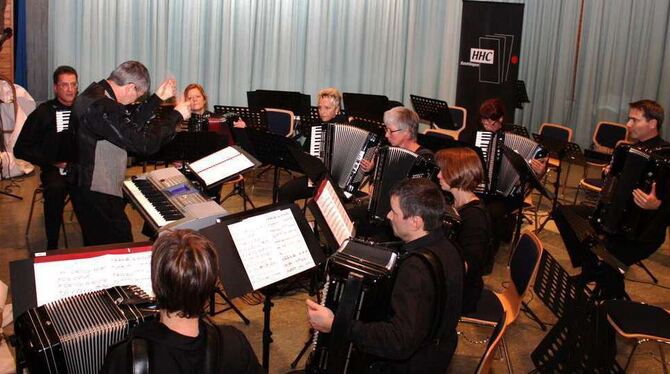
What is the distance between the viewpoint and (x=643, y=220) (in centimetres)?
485

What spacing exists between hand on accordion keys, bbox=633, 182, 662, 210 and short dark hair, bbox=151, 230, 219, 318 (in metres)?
3.52

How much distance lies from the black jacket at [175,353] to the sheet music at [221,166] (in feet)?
8.33

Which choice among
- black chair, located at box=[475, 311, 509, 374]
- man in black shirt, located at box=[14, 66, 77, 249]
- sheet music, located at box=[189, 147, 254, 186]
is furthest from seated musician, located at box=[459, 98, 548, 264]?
man in black shirt, located at box=[14, 66, 77, 249]

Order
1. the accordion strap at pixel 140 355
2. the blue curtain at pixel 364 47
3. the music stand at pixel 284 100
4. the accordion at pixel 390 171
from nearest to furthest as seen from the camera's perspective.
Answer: the accordion strap at pixel 140 355 → the accordion at pixel 390 171 → the music stand at pixel 284 100 → the blue curtain at pixel 364 47

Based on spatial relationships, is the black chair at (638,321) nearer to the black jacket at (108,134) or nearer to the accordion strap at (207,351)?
the accordion strap at (207,351)

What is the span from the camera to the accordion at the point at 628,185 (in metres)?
4.70

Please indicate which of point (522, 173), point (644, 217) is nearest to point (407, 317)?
point (644, 217)

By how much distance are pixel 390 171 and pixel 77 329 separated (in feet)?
10.1

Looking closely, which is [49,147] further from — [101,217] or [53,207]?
[101,217]

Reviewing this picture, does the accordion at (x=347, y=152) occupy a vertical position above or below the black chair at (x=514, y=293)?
above

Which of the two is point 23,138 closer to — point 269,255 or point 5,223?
point 5,223

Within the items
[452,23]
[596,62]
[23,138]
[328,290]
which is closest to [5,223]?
[23,138]

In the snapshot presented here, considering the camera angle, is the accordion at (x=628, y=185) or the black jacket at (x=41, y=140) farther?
the black jacket at (x=41, y=140)

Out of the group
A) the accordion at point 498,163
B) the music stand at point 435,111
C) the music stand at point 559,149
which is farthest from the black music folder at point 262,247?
the music stand at point 435,111
